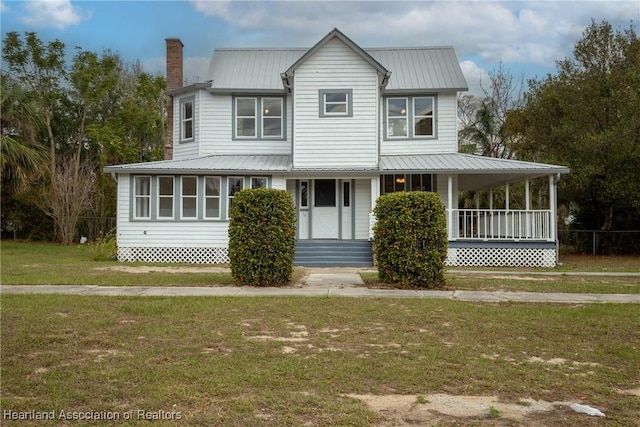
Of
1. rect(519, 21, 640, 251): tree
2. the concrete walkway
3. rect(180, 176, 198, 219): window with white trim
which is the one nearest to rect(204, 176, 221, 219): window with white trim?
rect(180, 176, 198, 219): window with white trim

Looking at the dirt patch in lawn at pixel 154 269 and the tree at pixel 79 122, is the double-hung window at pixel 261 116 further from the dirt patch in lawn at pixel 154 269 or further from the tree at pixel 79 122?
the tree at pixel 79 122

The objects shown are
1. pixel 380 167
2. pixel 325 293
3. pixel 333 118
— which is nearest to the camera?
pixel 325 293

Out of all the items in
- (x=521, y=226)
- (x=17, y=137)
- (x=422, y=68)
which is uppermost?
(x=422, y=68)

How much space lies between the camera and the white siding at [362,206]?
Answer: 773 inches

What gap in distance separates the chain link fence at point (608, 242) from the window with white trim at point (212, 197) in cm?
1751

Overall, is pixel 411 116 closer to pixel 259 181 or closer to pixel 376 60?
pixel 376 60

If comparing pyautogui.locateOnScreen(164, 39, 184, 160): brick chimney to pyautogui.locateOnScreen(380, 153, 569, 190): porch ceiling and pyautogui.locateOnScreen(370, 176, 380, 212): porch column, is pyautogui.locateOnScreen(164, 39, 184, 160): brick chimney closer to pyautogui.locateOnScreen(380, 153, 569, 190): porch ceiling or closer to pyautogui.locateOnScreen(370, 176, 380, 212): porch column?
pyautogui.locateOnScreen(370, 176, 380, 212): porch column

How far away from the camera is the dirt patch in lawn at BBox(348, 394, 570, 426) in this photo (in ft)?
13.6

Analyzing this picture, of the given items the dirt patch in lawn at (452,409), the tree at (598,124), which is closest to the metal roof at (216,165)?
the tree at (598,124)

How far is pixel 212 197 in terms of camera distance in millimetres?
19172

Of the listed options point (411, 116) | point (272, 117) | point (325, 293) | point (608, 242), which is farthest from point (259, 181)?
point (608, 242)

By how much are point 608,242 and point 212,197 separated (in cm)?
1870

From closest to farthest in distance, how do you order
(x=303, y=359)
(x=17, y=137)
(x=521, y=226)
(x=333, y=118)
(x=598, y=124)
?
(x=303, y=359) < (x=521, y=226) < (x=333, y=118) < (x=598, y=124) < (x=17, y=137)

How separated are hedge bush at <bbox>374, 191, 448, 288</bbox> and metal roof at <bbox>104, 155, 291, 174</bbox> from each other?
25.1 ft
